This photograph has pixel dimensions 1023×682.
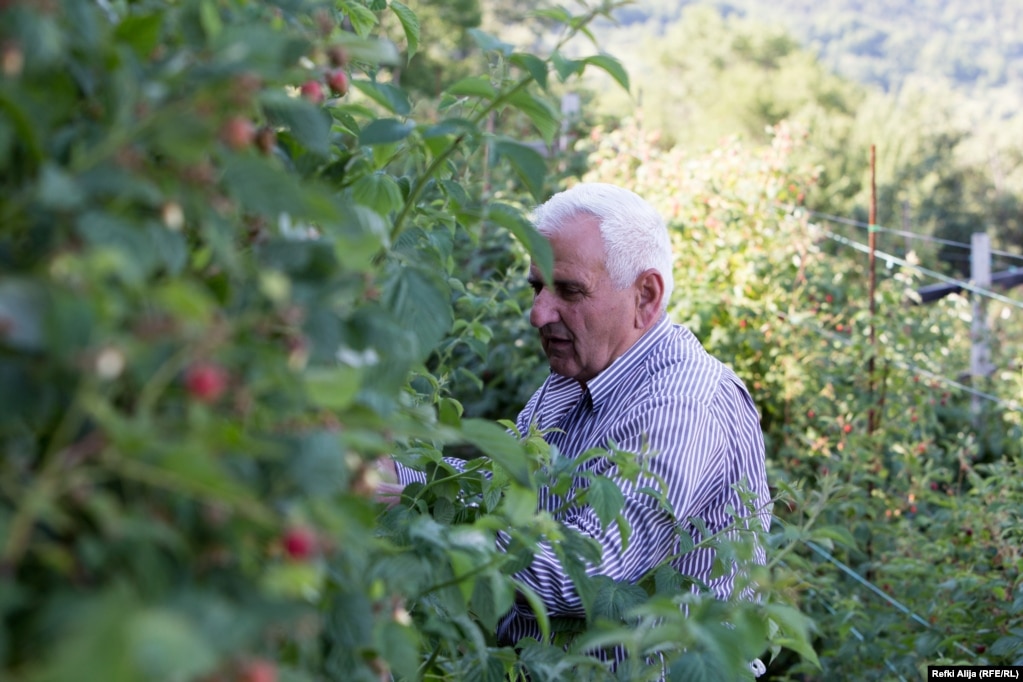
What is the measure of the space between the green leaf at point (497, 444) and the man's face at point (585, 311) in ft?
4.14

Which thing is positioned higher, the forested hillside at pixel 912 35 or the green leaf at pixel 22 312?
the green leaf at pixel 22 312

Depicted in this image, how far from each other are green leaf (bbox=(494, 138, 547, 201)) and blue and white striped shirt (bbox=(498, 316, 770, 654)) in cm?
66

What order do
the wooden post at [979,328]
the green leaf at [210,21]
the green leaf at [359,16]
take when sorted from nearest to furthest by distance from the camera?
the green leaf at [210,21] < the green leaf at [359,16] < the wooden post at [979,328]

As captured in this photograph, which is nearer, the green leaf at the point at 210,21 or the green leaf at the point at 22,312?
the green leaf at the point at 22,312

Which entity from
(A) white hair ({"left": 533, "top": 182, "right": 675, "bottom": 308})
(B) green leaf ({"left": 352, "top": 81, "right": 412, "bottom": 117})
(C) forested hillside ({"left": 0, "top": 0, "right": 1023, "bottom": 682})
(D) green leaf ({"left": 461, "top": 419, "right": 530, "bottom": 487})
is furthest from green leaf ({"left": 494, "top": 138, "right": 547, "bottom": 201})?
(A) white hair ({"left": 533, "top": 182, "right": 675, "bottom": 308})

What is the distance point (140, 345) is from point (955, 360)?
17.8 feet

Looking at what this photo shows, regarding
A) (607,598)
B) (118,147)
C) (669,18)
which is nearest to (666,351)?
(607,598)

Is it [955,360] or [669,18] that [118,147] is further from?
[669,18]

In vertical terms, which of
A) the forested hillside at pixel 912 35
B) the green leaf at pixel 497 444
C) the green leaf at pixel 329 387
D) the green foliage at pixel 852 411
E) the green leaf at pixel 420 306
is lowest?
the forested hillside at pixel 912 35

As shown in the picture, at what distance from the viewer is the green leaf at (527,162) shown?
3.26 ft

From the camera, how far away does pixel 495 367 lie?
436cm

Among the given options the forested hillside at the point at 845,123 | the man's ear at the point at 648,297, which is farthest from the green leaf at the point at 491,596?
the forested hillside at the point at 845,123

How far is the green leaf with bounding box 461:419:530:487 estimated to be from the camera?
94 centimetres

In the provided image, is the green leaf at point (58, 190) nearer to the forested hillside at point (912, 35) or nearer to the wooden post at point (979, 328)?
the wooden post at point (979, 328)
